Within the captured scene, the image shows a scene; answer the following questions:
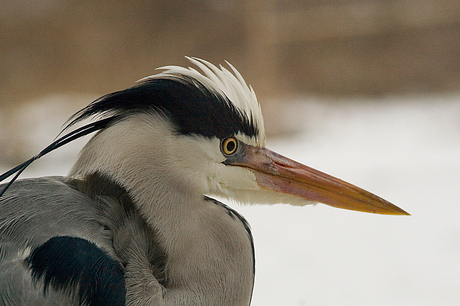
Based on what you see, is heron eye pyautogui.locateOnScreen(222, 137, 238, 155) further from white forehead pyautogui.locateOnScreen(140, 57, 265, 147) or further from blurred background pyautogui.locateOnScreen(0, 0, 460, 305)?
blurred background pyautogui.locateOnScreen(0, 0, 460, 305)

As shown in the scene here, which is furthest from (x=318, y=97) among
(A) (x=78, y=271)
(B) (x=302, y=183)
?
(A) (x=78, y=271)

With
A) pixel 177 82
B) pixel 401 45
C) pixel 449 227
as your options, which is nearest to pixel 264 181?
pixel 177 82

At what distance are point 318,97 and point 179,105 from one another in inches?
159

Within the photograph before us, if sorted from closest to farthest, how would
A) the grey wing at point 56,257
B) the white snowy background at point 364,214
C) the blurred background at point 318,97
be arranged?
the grey wing at point 56,257, the white snowy background at point 364,214, the blurred background at point 318,97

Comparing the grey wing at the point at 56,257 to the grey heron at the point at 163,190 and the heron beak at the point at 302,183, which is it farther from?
the heron beak at the point at 302,183

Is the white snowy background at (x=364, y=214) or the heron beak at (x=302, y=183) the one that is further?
the white snowy background at (x=364, y=214)

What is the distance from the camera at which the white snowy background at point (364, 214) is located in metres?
2.02

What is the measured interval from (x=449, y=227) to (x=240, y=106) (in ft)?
5.94

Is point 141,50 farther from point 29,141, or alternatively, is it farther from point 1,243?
point 1,243

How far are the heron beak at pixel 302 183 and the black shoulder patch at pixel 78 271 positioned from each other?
0.38 meters

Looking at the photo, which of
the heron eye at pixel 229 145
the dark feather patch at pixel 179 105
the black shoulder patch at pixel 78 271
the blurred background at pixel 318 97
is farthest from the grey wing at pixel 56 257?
the blurred background at pixel 318 97

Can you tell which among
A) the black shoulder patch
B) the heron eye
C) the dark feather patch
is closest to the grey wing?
the black shoulder patch

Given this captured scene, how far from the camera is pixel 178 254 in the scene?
111 centimetres

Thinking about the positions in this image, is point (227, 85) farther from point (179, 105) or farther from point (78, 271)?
point (78, 271)
